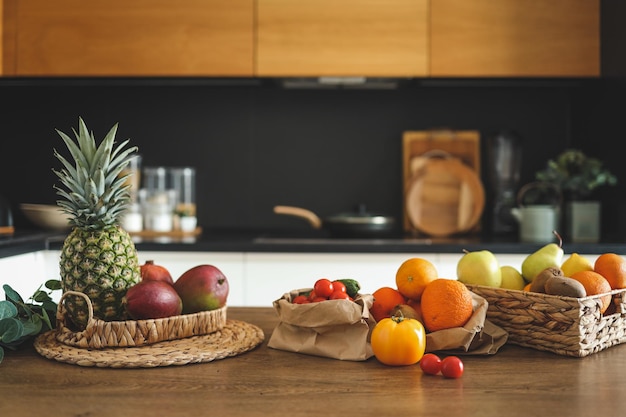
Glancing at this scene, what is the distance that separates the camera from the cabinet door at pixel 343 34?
3.28 meters

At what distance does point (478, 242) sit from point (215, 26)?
1.53 metres

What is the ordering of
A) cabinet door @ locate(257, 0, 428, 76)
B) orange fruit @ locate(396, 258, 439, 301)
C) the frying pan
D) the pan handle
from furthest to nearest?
the pan handle < cabinet door @ locate(257, 0, 428, 76) < the frying pan < orange fruit @ locate(396, 258, 439, 301)

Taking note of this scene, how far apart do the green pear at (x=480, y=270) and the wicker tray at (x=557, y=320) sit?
0.08ft

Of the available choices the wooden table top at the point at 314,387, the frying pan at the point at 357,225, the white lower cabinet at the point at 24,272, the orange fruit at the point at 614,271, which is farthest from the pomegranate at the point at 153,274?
the frying pan at the point at 357,225

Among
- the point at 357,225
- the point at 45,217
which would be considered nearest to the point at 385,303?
the point at 357,225

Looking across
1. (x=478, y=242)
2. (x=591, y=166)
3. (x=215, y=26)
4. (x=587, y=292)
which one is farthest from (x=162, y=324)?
(x=591, y=166)

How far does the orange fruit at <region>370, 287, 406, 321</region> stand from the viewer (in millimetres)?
1431

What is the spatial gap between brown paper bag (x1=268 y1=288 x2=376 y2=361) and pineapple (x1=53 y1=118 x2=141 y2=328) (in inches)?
13.1

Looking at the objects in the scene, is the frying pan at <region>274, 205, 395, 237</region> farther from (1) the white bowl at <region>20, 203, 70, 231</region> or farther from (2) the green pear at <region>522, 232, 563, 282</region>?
(2) the green pear at <region>522, 232, 563, 282</region>

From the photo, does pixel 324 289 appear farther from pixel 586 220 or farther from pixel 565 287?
pixel 586 220

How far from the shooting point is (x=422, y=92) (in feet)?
12.1

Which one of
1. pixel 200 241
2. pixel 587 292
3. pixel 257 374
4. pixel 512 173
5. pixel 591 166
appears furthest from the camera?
pixel 512 173

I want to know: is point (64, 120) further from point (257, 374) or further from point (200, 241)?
point (257, 374)

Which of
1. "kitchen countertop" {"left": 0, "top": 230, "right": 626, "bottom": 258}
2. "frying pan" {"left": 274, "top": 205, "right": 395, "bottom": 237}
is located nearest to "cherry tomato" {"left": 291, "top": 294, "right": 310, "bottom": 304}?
"kitchen countertop" {"left": 0, "top": 230, "right": 626, "bottom": 258}
